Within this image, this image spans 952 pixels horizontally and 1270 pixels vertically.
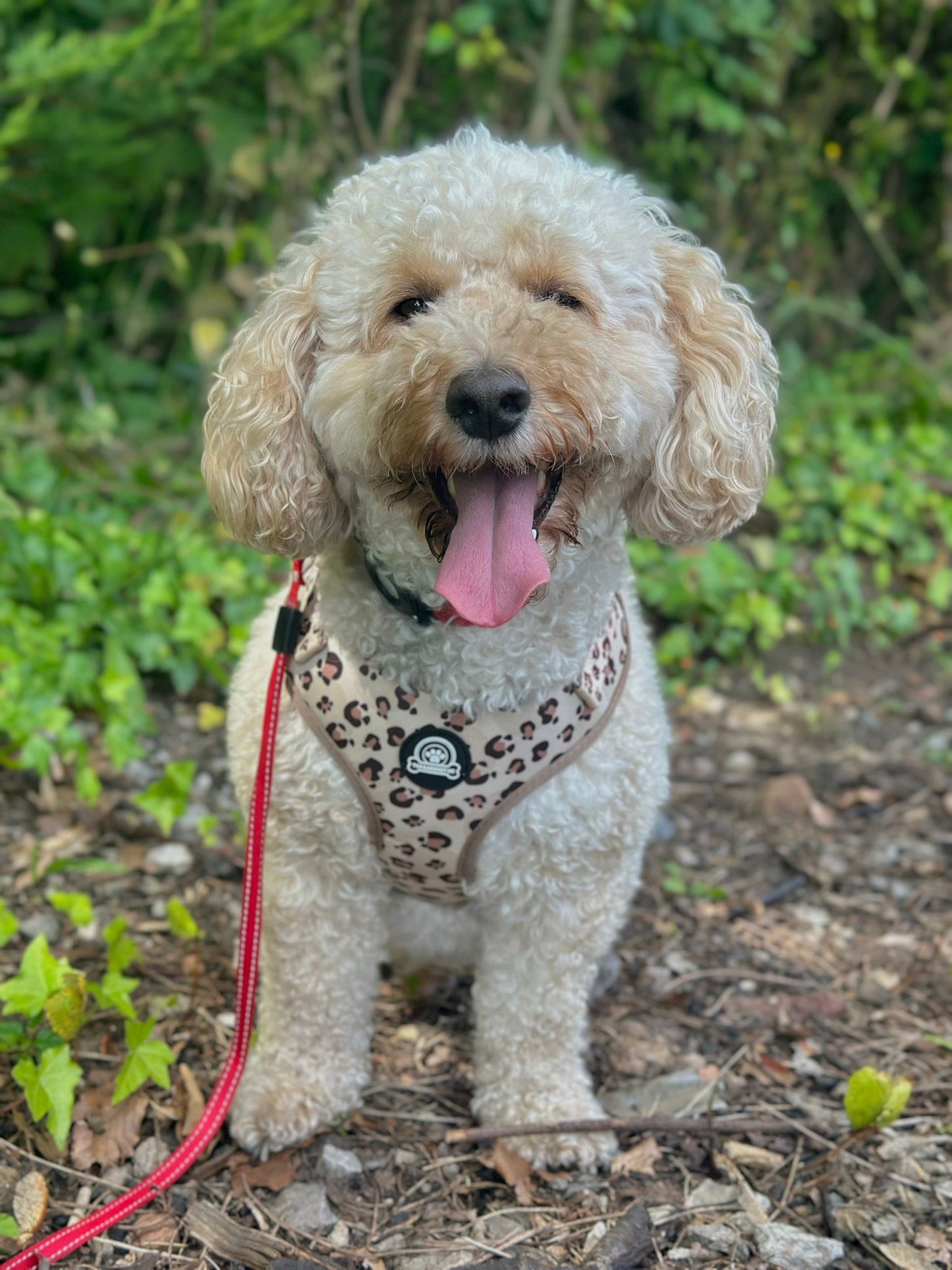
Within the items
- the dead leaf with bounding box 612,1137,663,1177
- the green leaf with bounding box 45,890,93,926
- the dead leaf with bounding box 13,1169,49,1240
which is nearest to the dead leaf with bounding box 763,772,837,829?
the dead leaf with bounding box 612,1137,663,1177

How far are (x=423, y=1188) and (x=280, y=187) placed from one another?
154 inches

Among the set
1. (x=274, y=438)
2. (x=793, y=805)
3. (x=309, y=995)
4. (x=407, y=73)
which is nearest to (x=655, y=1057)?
(x=309, y=995)

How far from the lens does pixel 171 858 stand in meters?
2.94

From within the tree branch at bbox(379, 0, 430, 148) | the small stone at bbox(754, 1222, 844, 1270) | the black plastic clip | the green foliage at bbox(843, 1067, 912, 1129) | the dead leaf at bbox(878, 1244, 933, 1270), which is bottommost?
the small stone at bbox(754, 1222, 844, 1270)

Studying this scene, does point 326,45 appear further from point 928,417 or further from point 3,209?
point 928,417

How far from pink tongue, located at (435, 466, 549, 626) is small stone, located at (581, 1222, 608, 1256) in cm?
108

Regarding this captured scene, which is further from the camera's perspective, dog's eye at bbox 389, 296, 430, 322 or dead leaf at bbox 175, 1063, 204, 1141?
dead leaf at bbox 175, 1063, 204, 1141

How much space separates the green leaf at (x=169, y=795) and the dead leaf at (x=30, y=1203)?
2.53ft

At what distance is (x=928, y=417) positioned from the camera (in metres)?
5.41

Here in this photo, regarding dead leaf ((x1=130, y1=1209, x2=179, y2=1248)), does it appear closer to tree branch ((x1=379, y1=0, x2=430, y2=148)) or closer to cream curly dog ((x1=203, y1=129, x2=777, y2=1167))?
cream curly dog ((x1=203, y1=129, x2=777, y2=1167))

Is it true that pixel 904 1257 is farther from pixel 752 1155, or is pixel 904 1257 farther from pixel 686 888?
pixel 686 888

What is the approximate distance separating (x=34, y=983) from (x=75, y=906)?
28cm

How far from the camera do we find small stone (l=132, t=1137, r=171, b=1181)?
7.02ft

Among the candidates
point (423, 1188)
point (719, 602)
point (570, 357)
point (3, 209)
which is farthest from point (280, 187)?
point (423, 1188)
